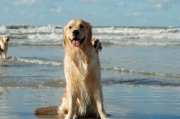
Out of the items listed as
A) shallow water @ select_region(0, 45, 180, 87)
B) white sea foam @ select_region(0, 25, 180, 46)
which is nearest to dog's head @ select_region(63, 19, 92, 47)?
shallow water @ select_region(0, 45, 180, 87)

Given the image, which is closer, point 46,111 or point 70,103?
point 70,103

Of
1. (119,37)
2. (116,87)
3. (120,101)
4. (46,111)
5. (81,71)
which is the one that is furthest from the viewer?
(119,37)

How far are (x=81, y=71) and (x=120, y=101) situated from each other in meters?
1.96

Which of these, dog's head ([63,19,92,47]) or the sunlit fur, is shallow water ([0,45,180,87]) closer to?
the sunlit fur

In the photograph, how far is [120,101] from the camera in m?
7.61

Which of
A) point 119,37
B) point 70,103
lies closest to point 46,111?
point 70,103

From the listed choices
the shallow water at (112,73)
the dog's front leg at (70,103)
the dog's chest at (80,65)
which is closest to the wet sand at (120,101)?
the dog's front leg at (70,103)

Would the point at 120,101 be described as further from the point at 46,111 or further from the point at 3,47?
the point at 3,47

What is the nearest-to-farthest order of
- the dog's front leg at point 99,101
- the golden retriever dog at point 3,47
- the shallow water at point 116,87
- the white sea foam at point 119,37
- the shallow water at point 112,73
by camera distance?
the dog's front leg at point 99,101, the shallow water at point 116,87, the shallow water at point 112,73, the golden retriever dog at point 3,47, the white sea foam at point 119,37

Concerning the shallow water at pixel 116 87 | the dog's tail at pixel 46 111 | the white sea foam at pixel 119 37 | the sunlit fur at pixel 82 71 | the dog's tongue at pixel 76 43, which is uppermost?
the dog's tongue at pixel 76 43

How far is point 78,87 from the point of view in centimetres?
593

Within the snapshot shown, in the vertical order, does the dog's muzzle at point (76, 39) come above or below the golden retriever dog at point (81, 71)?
above

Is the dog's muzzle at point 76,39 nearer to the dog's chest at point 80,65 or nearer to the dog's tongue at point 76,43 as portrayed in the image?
the dog's tongue at point 76,43

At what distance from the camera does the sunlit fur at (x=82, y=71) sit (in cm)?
577
